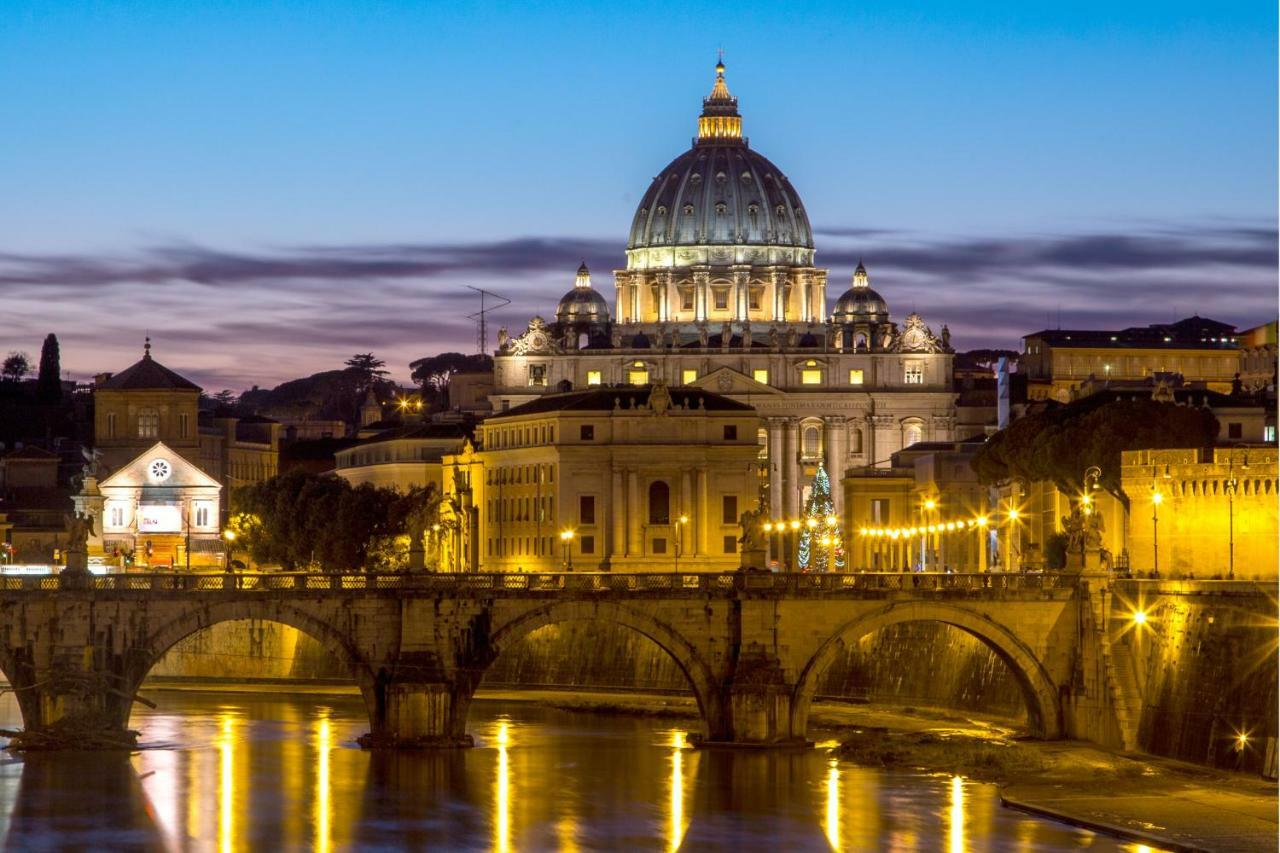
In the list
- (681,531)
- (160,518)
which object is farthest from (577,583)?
(160,518)

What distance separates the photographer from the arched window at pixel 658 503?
148 meters

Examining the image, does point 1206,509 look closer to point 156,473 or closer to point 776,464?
point 156,473

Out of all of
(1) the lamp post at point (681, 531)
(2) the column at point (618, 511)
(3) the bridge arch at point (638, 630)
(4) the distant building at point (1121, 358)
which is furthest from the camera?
(4) the distant building at point (1121, 358)

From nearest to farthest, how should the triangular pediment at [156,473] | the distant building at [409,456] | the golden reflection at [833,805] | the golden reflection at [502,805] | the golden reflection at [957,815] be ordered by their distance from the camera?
the golden reflection at [957,815]
the golden reflection at [502,805]
the golden reflection at [833,805]
the triangular pediment at [156,473]
the distant building at [409,456]

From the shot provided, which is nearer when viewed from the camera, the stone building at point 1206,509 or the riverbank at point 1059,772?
the riverbank at point 1059,772

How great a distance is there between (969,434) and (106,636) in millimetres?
127826

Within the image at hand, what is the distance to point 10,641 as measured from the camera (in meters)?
73.4

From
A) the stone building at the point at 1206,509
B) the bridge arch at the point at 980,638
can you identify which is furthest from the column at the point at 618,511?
the bridge arch at the point at 980,638

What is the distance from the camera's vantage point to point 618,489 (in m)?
148

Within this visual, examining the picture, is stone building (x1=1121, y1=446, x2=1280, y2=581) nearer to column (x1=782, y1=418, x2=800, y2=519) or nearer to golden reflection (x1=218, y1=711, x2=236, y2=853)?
golden reflection (x1=218, y1=711, x2=236, y2=853)

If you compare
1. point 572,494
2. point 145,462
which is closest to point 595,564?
point 572,494

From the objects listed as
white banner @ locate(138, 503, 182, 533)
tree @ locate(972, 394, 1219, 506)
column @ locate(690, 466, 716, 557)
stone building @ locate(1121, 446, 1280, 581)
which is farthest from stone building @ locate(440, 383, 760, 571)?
stone building @ locate(1121, 446, 1280, 581)

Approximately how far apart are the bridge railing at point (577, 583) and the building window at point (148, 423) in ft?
308

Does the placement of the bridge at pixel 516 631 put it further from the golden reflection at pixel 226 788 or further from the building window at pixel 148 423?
the building window at pixel 148 423
